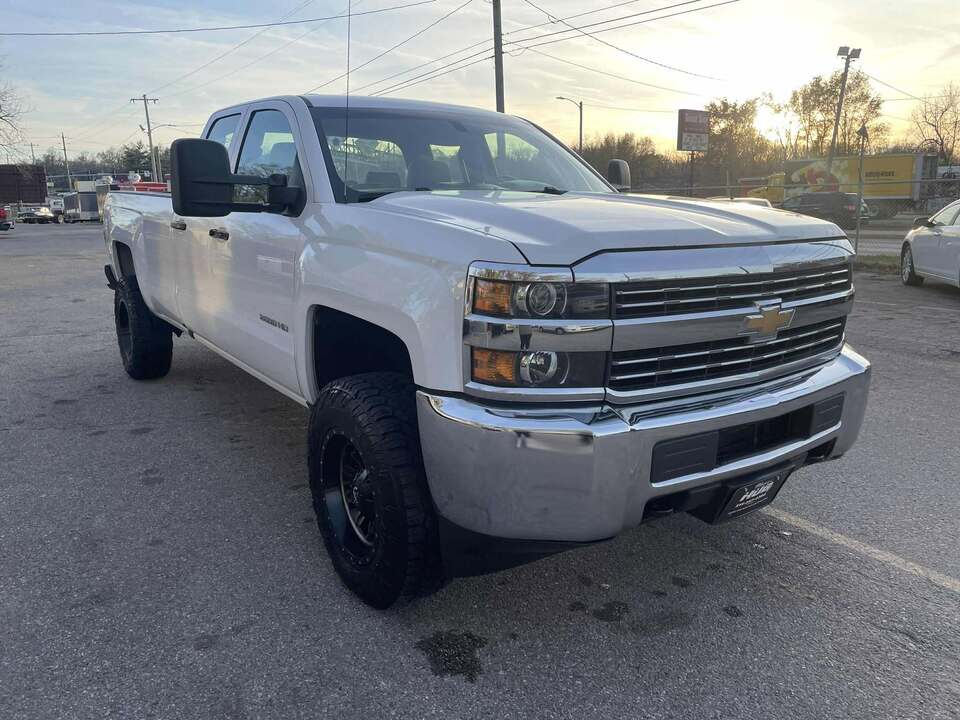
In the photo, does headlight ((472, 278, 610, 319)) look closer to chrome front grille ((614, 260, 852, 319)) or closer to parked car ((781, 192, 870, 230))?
chrome front grille ((614, 260, 852, 319))

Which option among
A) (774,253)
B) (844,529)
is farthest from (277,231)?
(844,529)

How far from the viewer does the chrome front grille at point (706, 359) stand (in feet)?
7.48

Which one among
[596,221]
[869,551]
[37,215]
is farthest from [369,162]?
[37,215]

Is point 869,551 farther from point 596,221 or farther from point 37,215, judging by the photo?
point 37,215

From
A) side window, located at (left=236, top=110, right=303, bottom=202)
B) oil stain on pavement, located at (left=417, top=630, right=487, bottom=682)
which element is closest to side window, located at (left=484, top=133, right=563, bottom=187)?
side window, located at (left=236, top=110, right=303, bottom=202)

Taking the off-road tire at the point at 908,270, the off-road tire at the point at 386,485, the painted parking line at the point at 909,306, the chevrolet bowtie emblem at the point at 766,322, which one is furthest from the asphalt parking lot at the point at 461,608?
the off-road tire at the point at 908,270

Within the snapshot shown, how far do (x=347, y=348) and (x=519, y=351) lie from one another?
130cm

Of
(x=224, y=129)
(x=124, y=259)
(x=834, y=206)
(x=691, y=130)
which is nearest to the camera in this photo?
(x=224, y=129)

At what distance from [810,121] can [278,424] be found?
198ft

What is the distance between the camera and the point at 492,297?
2.20 m

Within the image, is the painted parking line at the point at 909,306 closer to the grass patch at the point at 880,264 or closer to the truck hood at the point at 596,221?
the grass patch at the point at 880,264

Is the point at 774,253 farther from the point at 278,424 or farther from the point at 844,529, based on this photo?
the point at 278,424

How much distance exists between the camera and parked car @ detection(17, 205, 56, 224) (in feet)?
168

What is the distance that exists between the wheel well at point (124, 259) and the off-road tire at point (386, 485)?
13.6 ft
